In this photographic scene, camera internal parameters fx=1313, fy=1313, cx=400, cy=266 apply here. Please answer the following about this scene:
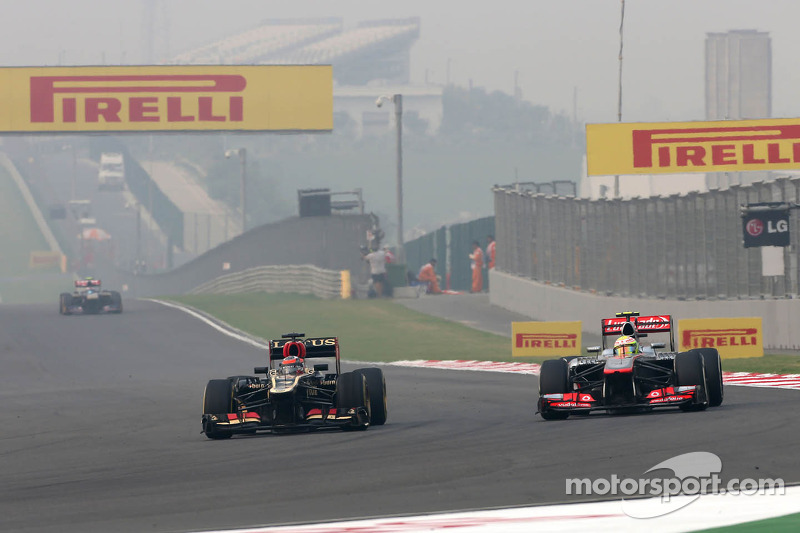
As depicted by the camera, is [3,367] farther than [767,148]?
No

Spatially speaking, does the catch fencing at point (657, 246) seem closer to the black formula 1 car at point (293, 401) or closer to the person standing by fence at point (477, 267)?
the person standing by fence at point (477, 267)

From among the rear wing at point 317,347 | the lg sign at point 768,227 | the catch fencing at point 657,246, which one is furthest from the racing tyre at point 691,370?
the lg sign at point 768,227

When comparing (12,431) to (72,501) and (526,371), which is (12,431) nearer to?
(72,501)

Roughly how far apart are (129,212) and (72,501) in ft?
432

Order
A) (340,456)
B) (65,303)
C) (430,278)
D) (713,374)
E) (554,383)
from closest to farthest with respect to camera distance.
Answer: (340,456) → (554,383) → (713,374) → (65,303) → (430,278)

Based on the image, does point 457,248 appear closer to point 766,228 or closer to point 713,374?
point 766,228

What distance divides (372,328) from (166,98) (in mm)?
11436

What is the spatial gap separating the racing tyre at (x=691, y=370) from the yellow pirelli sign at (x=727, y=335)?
29.1 ft

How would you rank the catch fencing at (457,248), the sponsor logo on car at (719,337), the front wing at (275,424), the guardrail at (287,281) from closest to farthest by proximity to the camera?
the front wing at (275,424) → the sponsor logo on car at (719,337) → the guardrail at (287,281) → the catch fencing at (457,248)

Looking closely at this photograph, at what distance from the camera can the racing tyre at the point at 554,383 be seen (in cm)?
1509

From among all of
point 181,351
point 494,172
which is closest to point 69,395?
point 181,351

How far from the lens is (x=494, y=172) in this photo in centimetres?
19612

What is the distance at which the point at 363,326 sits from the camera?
1391 inches

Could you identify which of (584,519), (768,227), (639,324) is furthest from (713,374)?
(768,227)
